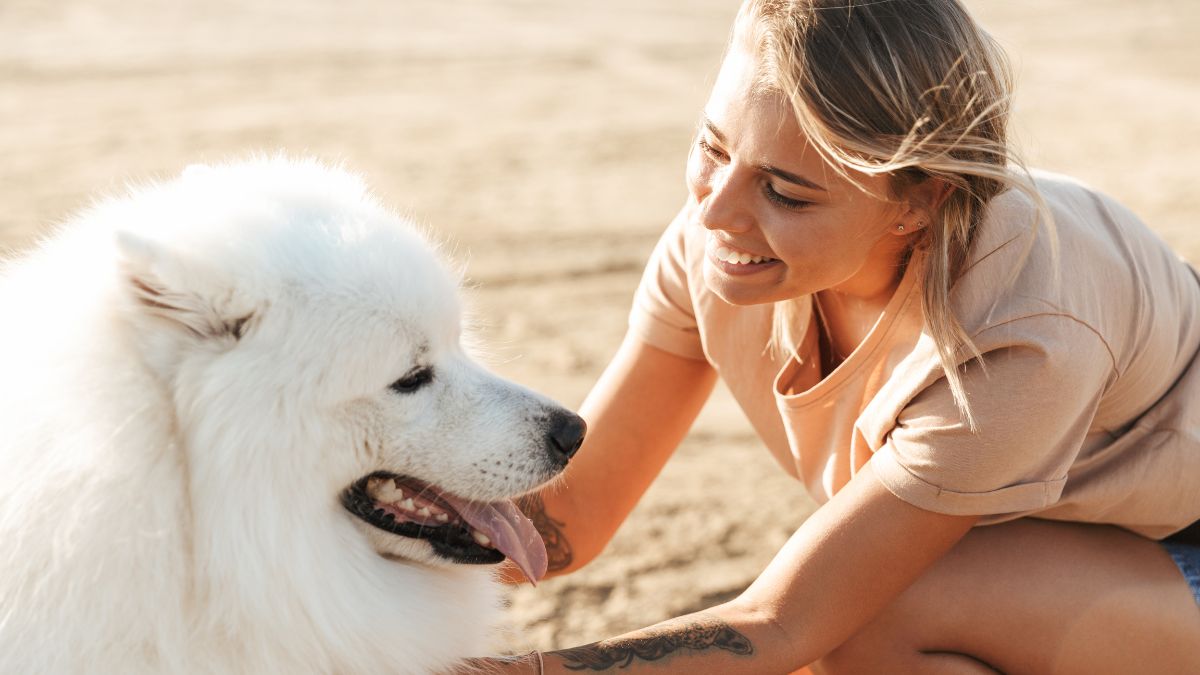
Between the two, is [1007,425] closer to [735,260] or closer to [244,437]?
[735,260]

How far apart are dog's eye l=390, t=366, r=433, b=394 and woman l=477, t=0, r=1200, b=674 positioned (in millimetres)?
569

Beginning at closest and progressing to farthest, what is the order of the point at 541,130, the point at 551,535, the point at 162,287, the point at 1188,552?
the point at 162,287 < the point at 1188,552 < the point at 551,535 < the point at 541,130

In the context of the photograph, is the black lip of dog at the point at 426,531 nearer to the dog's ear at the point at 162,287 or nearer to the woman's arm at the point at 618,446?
the dog's ear at the point at 162,287

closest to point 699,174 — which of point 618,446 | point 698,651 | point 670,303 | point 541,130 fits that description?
point 670,303

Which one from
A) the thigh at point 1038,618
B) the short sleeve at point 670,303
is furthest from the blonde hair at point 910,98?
the short sleeve at point 670,303

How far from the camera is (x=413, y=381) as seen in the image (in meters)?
2.11

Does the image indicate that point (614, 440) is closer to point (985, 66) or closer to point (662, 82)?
point (985, 66)

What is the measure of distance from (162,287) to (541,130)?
7.69 metres

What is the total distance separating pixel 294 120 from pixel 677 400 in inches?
270

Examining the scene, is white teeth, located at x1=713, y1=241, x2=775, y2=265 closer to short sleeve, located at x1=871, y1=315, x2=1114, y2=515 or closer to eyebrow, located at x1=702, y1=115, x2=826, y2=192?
eyebrow, located at x1=702, y1=115, x2=826, y2=192

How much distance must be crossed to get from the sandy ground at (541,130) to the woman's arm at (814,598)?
0.77m

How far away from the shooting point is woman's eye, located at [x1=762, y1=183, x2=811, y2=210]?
220cm

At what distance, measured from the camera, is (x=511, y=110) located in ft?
32.3

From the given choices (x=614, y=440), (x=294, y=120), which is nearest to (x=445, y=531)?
(x=614, y=440)
